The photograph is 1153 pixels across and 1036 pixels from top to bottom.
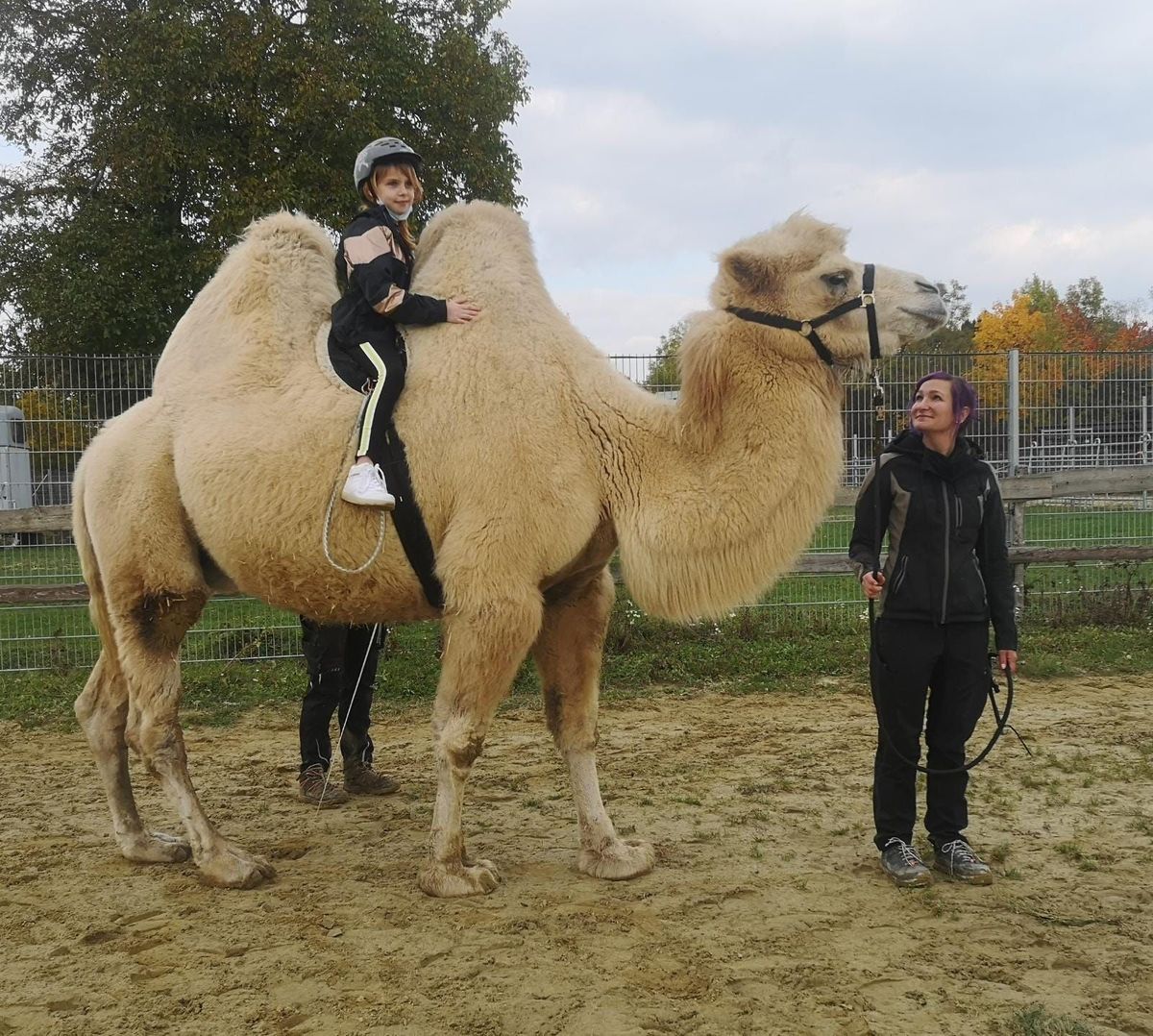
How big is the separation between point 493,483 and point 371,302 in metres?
0.97

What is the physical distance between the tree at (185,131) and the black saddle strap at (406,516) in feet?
36.1

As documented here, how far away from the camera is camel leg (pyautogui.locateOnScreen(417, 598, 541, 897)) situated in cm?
421

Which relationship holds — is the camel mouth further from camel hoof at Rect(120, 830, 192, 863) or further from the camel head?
camel hoof at Rect(120, 830, 192, 863)

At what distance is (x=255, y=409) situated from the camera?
15.0 ft

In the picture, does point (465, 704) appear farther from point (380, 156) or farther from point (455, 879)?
point (380, 156)

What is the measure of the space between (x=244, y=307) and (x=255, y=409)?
2.19 ft

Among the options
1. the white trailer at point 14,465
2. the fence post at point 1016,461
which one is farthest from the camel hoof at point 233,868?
the fence post at point 1016,461

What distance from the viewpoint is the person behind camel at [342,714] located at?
5898 millimetres

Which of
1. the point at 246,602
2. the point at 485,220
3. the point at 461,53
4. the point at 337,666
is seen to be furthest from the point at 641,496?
the point at 461,53

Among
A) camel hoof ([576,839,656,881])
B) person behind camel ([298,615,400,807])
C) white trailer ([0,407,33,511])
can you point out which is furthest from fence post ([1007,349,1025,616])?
white trailer ([0,407,33,511])

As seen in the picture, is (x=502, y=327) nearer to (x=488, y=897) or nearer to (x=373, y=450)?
(x=373, y=450)

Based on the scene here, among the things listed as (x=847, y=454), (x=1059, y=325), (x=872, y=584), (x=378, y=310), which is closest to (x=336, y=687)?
(x=378, y=310)

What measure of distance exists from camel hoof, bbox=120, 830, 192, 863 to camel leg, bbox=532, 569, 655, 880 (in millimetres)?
1887

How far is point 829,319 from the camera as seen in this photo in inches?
169
